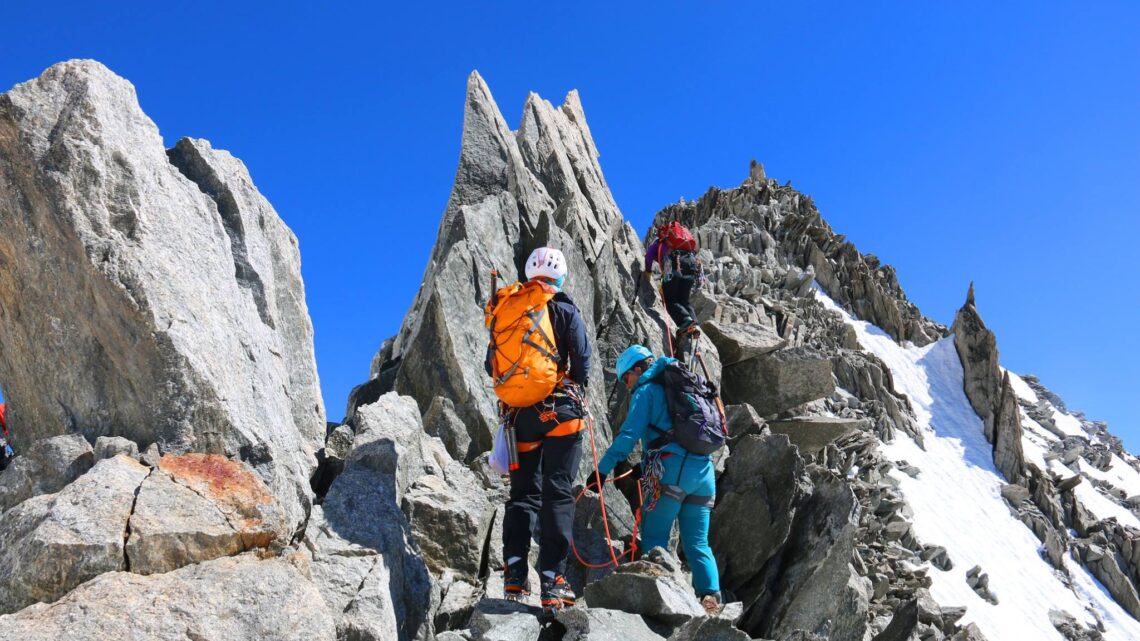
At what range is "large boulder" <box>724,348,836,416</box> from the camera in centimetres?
2097

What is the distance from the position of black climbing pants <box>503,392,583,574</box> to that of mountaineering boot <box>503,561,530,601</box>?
0.30ft

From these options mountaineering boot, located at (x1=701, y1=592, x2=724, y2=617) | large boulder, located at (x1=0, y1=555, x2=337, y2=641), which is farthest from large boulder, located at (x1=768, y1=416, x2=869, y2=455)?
large boulder, located at (x1=0, y1=555, x2=337, y2=641)

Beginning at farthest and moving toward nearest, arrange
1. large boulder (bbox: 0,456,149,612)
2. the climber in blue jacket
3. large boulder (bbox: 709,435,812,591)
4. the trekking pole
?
the trekking pole → large boulder (bbox: 709,435,812,591) → the climber in blue jacket → large boulder (bbox: 0,456,149,612)

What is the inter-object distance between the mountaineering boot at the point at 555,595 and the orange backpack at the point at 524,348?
6.54 feet

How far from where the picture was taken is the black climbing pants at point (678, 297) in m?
20.4

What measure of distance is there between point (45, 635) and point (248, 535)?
1.91 metres

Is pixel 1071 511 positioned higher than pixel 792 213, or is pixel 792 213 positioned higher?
pixel 792 213

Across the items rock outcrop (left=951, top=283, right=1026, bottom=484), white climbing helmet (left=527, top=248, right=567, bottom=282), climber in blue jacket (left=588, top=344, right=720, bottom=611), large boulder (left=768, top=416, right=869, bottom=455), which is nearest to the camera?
white climbing helmet (left=527, top=248, right=567, bottom=282)

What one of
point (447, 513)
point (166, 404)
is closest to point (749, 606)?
point (447, 513)

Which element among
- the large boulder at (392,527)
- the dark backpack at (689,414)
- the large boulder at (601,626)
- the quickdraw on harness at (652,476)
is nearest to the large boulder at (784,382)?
the quickdraw on harness at (652,476)

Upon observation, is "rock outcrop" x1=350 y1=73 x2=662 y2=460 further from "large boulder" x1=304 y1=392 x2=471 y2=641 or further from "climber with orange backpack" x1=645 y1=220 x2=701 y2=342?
"large boulder" x1=304 y1=392 x2=471 y2=641

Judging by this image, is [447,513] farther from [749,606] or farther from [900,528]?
[900,528]

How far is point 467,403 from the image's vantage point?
14922mm

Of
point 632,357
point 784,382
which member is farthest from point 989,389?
point 632,357
